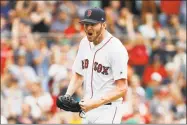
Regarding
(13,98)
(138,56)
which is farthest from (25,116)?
(138,56)

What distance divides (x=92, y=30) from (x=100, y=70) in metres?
0.50

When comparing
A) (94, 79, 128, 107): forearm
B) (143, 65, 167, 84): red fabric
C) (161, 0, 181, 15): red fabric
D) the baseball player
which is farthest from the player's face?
(161, 0, 181, 15): red fabric

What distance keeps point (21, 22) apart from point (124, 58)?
8007mm

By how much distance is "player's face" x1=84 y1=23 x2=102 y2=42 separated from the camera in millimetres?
7766

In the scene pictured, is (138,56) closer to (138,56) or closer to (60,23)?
(138,56)

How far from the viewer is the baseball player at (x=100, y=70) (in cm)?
779

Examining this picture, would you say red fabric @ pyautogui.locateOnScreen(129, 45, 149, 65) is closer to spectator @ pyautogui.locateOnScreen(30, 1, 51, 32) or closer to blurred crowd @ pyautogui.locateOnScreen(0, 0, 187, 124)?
blurred crowd @ pyautogui.locateOnScreen(0, 0, 187, 124)

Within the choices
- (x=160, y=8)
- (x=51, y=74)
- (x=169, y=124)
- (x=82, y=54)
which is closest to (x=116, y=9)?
(x=160, y=8)

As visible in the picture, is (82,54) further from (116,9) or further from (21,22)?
(116,9)

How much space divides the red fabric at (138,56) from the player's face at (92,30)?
23.2ft

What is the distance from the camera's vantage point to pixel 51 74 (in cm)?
1432

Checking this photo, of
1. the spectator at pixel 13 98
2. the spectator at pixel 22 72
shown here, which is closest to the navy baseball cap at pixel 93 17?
the spectator at pixel 13 98

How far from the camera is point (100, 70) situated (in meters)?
8.00

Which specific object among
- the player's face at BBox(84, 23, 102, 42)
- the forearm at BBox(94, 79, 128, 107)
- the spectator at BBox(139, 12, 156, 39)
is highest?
the player's face at BBox(84, 23, 102, 42)
